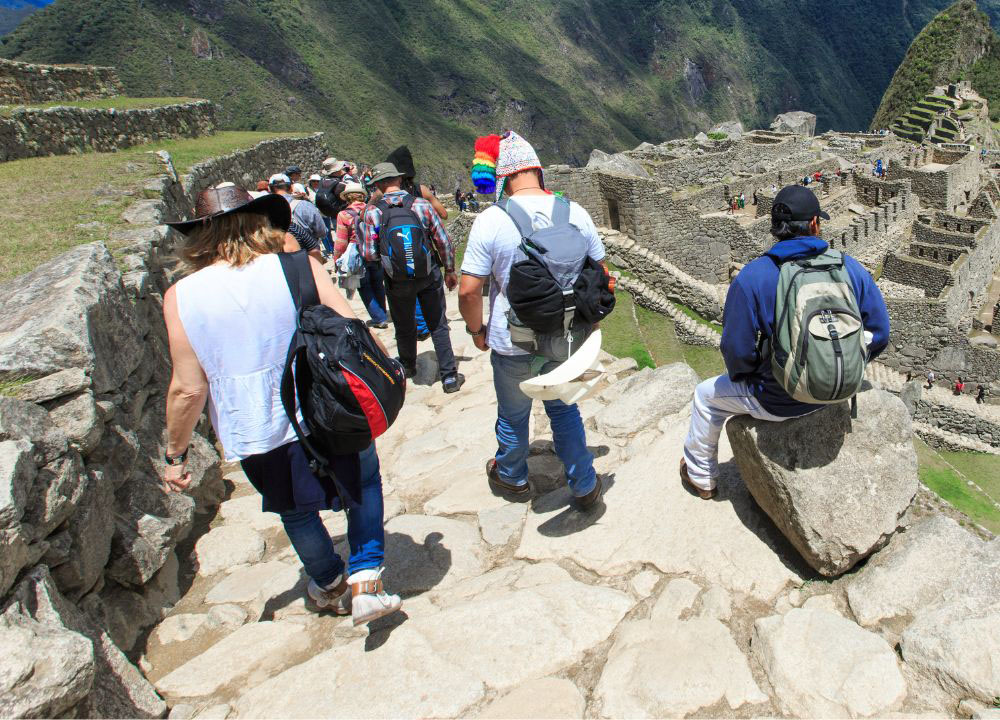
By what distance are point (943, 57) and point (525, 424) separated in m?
77.1

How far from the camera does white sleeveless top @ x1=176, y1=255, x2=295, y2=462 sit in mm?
2160

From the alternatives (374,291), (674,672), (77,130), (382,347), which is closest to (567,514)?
(674,672)

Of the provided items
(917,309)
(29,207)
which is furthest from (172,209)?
(917,309)

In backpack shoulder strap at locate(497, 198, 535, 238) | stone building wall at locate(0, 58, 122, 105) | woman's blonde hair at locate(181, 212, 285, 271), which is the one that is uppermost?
stone building wall at locate(0, 58, 122, 105)

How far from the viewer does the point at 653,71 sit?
124812 millimetres

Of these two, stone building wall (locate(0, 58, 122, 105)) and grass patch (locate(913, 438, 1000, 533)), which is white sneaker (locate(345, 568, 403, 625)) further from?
stone building wall (locate(0, 58, 122, 105))

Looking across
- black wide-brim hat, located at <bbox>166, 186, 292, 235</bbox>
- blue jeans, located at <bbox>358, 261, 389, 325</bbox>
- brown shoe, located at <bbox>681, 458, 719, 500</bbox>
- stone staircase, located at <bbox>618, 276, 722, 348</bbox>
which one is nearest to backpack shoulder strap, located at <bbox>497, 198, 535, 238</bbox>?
black wide-brim hat, located at <bbox>166, 186, 292, 235</bbox>

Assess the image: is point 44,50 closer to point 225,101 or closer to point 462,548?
point 225,101

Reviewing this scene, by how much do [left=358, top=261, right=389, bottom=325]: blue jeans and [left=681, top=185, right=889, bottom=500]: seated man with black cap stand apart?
440 centimetres

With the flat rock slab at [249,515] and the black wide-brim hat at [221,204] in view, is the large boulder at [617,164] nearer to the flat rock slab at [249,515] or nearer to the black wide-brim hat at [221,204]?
the flat rock slab at [249,515]

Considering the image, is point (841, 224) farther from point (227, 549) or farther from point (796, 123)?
point (227, 549)

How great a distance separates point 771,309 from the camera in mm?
2441

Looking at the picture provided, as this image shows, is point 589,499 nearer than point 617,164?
Yes

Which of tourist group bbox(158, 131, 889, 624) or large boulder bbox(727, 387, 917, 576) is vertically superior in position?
tourist group bbox(158, 131, 889, 624)
